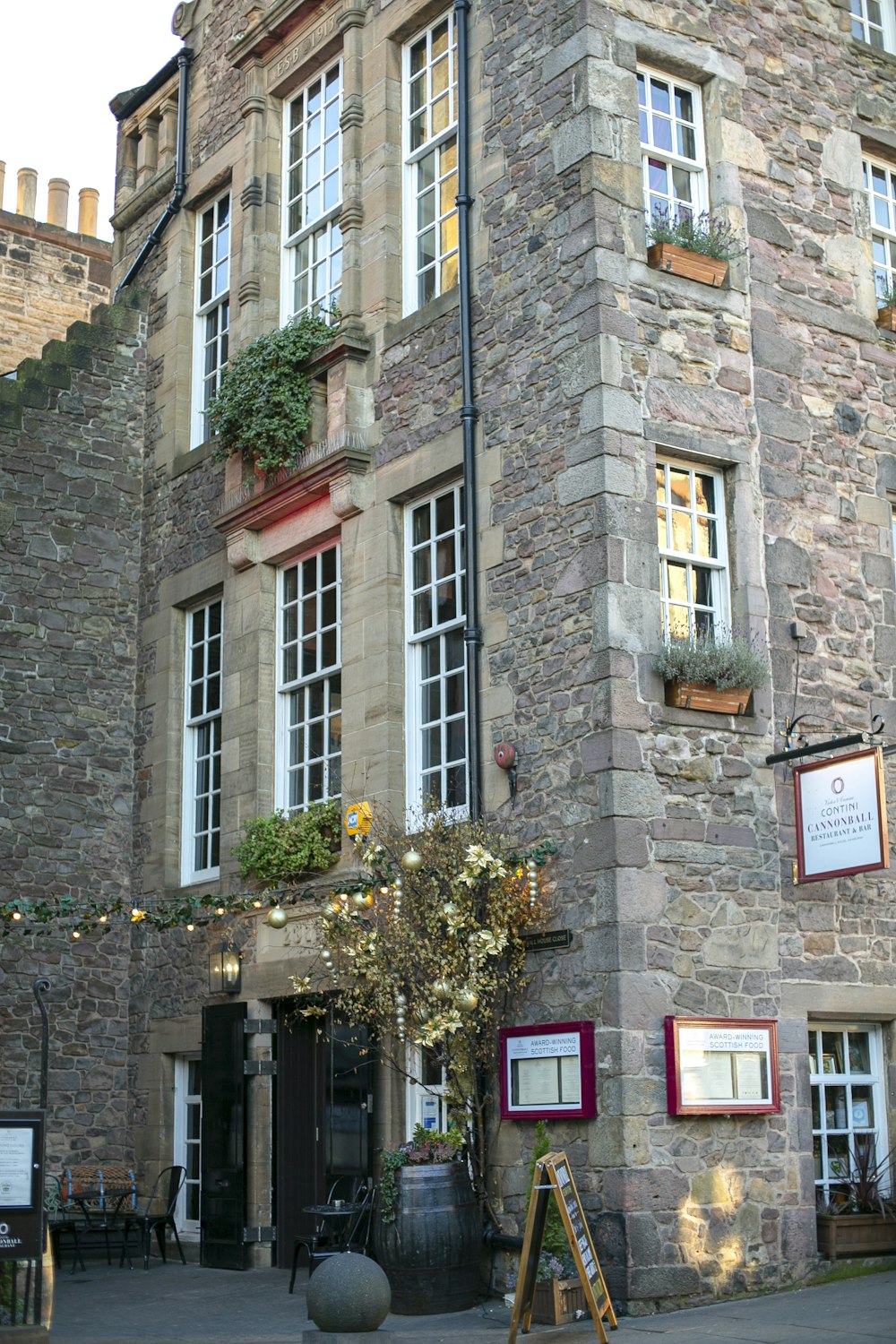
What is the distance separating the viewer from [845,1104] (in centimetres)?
1185

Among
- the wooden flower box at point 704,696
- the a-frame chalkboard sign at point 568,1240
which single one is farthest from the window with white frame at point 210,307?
the a-frame chalkboard sign at point 568,1240

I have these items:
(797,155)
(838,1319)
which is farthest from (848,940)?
(797,155)

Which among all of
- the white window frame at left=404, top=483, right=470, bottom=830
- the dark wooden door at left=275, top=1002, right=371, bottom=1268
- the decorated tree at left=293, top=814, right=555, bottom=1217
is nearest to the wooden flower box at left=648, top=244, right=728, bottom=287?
the white window frame at left=404, top=483, right=470, bottom=830

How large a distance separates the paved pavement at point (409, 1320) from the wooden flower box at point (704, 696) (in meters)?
3.77

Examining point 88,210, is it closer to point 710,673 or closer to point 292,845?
point 292,845

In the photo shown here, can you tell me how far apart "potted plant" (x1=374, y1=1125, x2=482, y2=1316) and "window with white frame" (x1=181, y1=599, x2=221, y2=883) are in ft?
17.8

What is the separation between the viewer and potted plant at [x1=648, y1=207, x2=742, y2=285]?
12.0 metres

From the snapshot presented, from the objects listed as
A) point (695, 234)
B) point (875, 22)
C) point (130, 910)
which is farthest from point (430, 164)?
point (130, 910)

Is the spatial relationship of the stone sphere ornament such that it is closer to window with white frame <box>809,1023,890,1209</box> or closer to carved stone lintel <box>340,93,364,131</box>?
window with white frame <box>809,1023,890,1209</box>

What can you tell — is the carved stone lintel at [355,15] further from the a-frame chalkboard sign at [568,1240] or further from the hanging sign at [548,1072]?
the a-frame chalkboard sign at [568,1240]

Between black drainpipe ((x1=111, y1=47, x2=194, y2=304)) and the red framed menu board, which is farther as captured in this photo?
black drainpipe ((x1=111, y1=47, x2=194, y2=304))

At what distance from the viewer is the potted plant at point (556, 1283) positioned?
391 inches

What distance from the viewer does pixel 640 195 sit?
39.8 feet

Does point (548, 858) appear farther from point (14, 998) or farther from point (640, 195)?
point (14, 998)
